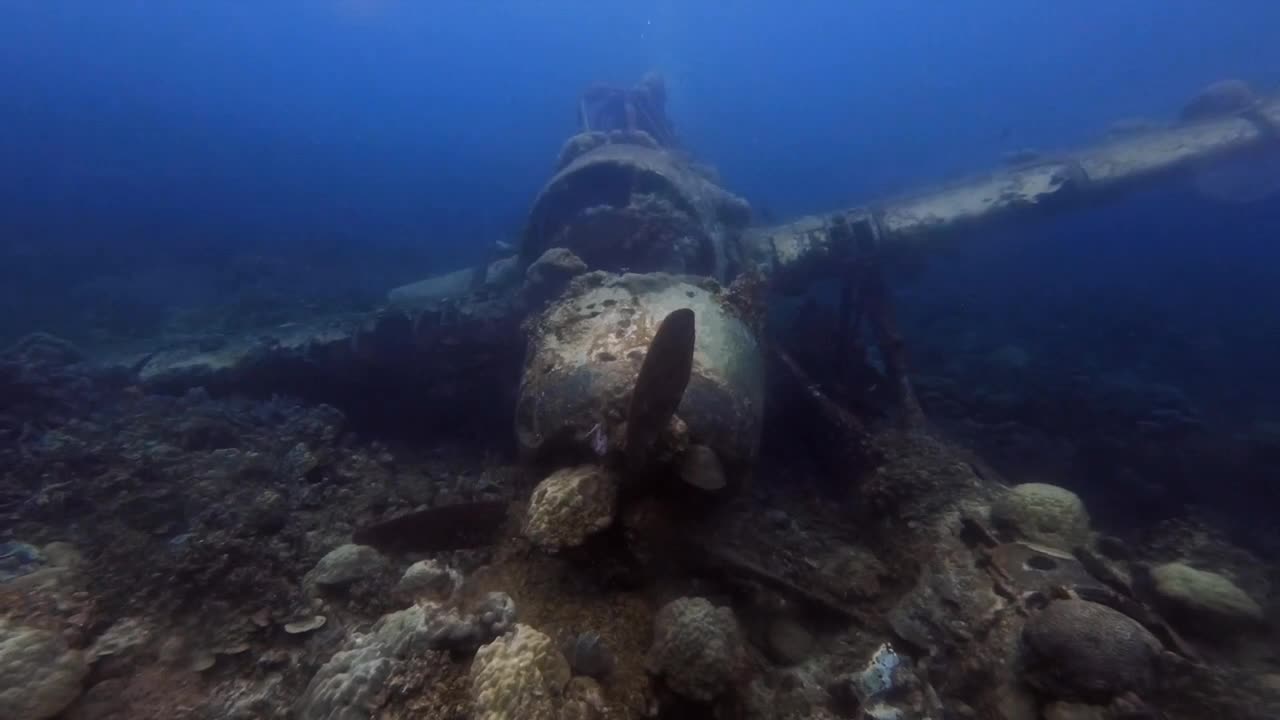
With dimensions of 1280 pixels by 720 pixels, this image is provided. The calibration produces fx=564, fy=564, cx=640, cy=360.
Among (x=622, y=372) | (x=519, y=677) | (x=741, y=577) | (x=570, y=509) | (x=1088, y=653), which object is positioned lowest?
(x=1088, y=653)

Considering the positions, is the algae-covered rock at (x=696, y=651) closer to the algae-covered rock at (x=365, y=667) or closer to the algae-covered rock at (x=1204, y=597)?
the algae-covered rock at (x=365, y=667)

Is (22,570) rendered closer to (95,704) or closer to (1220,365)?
(95,704)

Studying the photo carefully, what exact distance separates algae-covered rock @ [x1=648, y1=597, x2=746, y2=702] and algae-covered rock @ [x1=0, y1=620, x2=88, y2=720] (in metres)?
4.17

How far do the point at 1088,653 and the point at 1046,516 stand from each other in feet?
5.61

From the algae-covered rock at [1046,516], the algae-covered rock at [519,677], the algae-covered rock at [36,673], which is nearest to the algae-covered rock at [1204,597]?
the algae-covered rock at [1046,516]

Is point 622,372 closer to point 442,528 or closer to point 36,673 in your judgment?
point 442,528

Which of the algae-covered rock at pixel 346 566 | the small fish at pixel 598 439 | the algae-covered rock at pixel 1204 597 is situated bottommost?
the algae-covered rock at pixel 1204 597

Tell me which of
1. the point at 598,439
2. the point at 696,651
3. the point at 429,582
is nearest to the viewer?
the point at 696,651

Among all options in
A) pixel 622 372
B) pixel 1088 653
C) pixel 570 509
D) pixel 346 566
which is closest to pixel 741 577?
pixel 570 509

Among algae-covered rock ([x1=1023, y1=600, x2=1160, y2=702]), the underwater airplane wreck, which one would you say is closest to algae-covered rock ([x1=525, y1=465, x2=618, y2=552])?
the underwater airplane wreck

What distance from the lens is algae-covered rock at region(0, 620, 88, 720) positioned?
150 inches

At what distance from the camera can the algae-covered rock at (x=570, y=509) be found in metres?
4.25

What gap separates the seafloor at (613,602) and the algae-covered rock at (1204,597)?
0.06ft

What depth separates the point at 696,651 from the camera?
12.4ft
